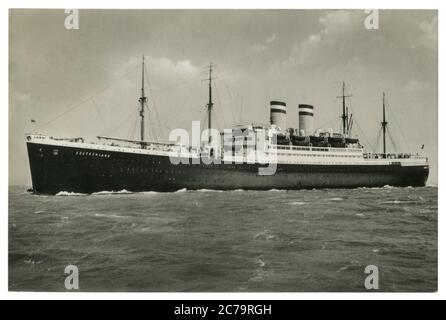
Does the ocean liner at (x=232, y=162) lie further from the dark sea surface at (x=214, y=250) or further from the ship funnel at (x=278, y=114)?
the dark sea surface at (x=214, y=250)

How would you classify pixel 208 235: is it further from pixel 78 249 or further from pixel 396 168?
pixel 396 168

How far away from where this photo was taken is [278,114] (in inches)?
966

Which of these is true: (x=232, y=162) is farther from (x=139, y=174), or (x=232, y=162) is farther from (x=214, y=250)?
(x=214, y=250)

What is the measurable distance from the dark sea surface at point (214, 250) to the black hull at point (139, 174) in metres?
4.72

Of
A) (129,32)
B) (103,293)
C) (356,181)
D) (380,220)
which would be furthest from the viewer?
(356,181)

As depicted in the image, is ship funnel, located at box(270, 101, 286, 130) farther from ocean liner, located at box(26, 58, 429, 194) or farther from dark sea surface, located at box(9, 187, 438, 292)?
dark sea surface, located at box(9, 187, 438, 292)

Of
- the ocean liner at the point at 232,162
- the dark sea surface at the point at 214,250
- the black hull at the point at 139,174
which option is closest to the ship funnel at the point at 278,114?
the ocean liner at the point at 232,162

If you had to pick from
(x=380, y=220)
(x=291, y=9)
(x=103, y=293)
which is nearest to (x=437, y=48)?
(x=291, y=9)

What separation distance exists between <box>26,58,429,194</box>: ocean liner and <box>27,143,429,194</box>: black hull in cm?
4

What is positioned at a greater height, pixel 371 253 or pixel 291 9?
pixel 291 9

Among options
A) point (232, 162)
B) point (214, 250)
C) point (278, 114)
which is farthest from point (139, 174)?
point (214, 250)

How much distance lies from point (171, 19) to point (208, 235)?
6.27 meters

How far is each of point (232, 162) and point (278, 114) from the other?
3742mm

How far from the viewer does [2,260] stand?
1123 centimetres
